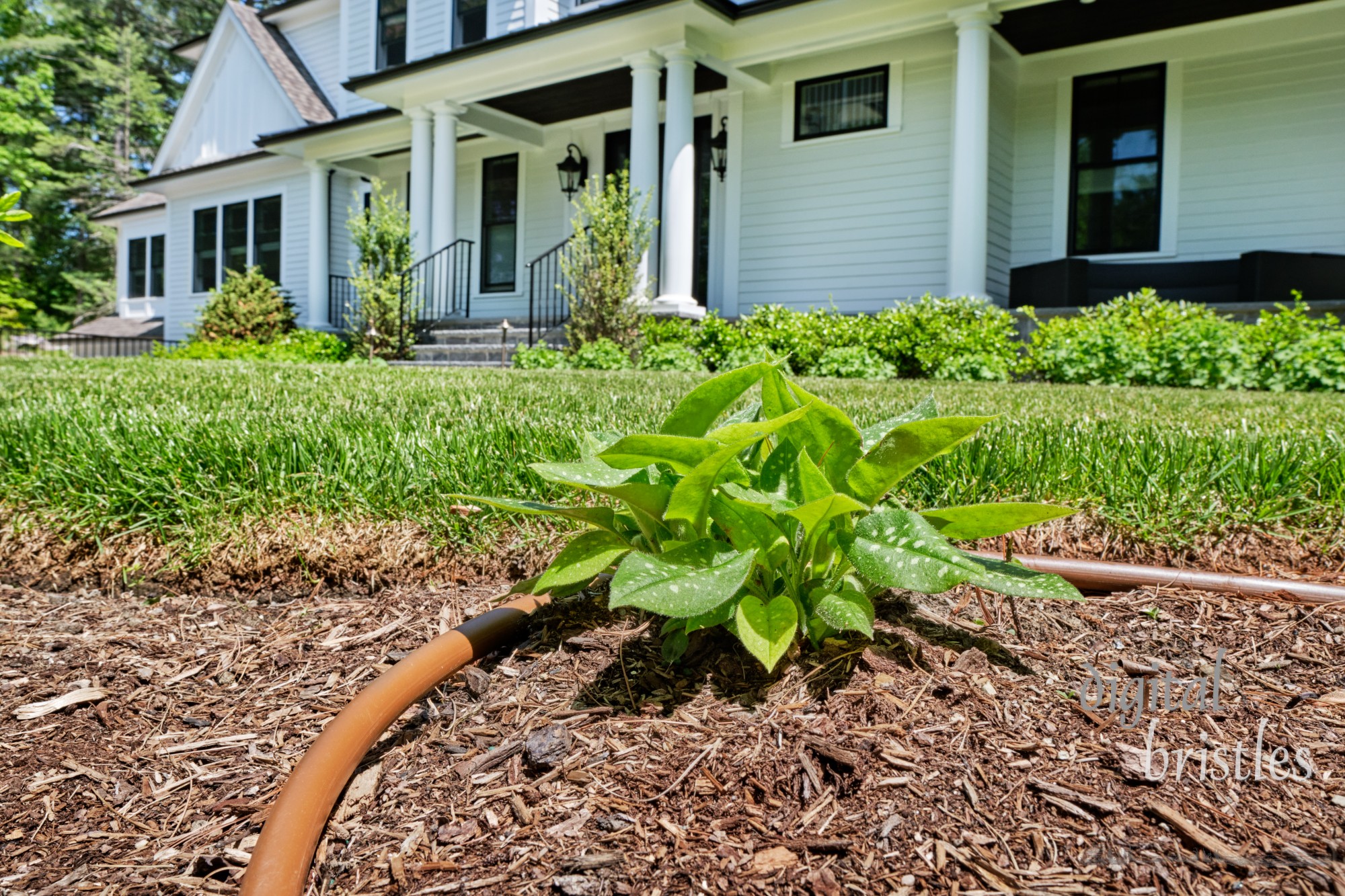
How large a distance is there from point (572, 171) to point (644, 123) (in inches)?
133

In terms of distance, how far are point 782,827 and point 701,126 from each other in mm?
12697

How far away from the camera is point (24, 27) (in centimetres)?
3014

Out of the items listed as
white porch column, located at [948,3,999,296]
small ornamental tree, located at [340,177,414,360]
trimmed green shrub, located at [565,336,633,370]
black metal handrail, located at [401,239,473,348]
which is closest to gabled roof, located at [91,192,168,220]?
black metal handrail, located at [401,239,473,348]

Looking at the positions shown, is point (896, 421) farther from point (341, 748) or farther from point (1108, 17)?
point (1108, 17)

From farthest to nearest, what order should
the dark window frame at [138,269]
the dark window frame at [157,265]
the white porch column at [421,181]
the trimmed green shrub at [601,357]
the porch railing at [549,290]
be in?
1. the dark window frame at [138,269]
2. the dark window frame at [157,265]
3. the porch railing at [549,290]
4. the white porch column at [421,181]
5. the trimmed green shrub at [601,357]

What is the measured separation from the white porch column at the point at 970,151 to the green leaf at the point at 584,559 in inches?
314

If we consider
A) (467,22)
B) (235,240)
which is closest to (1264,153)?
(467,22)

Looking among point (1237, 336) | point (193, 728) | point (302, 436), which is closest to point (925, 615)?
point (193, 728)

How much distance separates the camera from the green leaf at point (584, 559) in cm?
140

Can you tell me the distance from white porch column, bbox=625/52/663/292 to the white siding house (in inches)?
1.1

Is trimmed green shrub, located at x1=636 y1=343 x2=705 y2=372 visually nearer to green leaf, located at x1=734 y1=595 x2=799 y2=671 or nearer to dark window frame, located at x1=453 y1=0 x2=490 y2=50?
green leaf, located at x1=734 y1=595 x2=799 y2=671

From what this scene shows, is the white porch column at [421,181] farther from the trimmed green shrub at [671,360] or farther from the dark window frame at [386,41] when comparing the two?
the trimmed green shrub at [671,360]

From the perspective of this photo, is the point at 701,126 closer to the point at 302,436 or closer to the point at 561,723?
the point at 302,436

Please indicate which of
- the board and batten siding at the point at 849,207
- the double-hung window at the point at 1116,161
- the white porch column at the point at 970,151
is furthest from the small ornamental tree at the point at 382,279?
the double-hung window at the point at 1116,161
